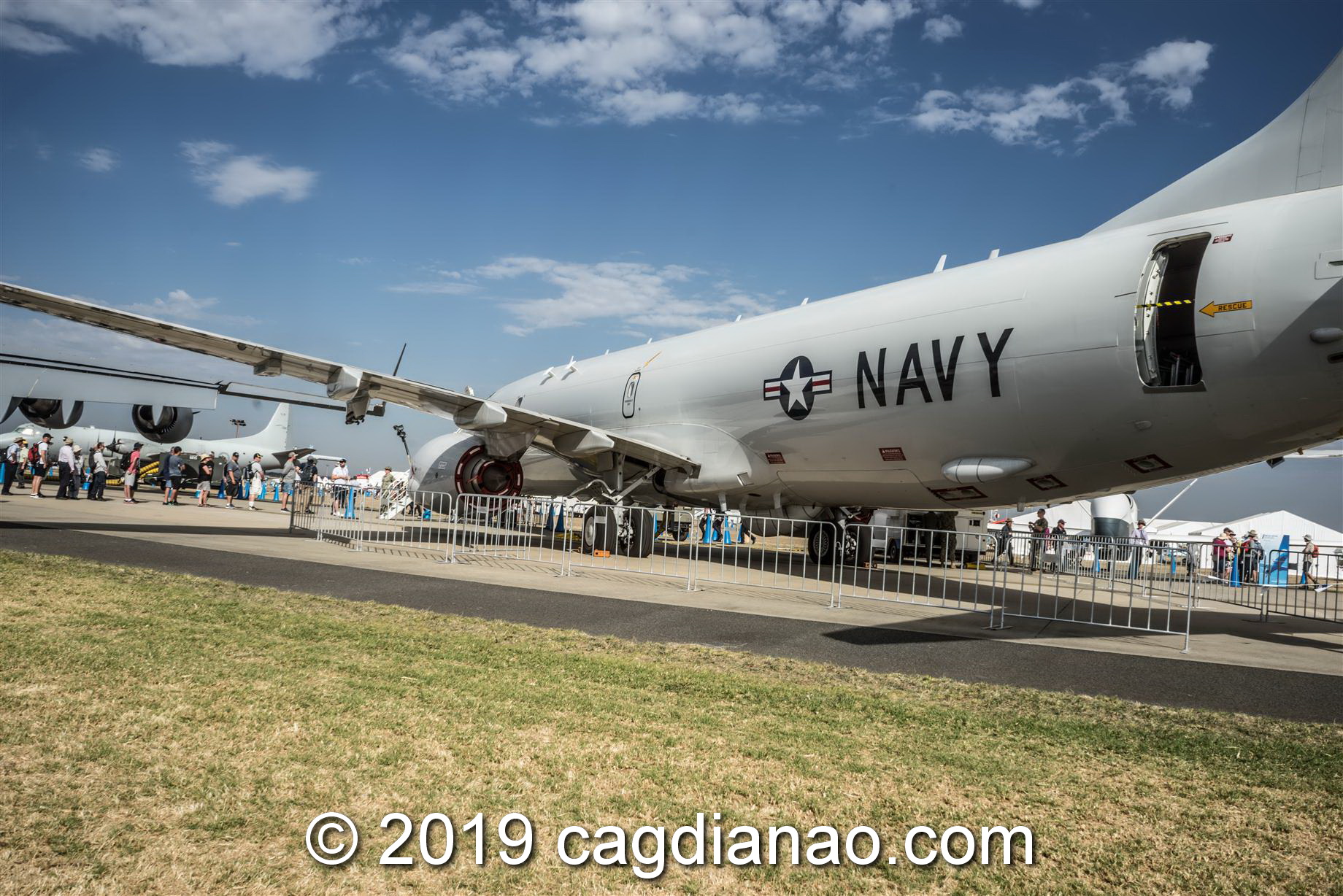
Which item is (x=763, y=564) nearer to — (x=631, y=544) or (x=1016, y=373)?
(x=631, y=544)

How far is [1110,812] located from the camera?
13.1 ft

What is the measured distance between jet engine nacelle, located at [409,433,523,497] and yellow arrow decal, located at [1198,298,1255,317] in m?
13.6

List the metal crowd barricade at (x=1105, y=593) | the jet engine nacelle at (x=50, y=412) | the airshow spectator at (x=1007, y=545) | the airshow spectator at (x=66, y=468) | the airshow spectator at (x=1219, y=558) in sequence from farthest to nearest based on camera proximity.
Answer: the jet engine nacelle at (x=50, y=412) < the airshow spectator at (x=66, y=468) < the airshow spectator at (x=1219, y=558) < the airshow spectator at (x=1007, y=545) < the metal crowd barricade at (x=1105, y=593)

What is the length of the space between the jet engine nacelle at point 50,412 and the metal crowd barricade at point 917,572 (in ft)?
96.1

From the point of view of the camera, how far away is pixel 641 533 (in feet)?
54.3

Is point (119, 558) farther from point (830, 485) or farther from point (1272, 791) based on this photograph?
point (1272, 791)

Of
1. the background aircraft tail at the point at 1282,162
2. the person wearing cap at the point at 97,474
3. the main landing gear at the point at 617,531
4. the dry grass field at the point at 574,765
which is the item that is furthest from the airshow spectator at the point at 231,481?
the background aircraft tail at the point at 1282,162

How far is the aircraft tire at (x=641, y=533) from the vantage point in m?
16.6

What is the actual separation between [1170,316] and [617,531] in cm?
1072

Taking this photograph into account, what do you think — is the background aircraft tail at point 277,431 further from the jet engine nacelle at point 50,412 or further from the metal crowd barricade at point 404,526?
the metal crowd barricade at point 404,526

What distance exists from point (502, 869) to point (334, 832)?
0.74m

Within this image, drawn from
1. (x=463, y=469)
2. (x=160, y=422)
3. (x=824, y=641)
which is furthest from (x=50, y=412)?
(x=824, y=641)

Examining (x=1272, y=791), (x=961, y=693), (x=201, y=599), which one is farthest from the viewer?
(x=201, y=599)

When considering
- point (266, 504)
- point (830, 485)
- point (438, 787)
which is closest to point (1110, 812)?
point (438, 787)
